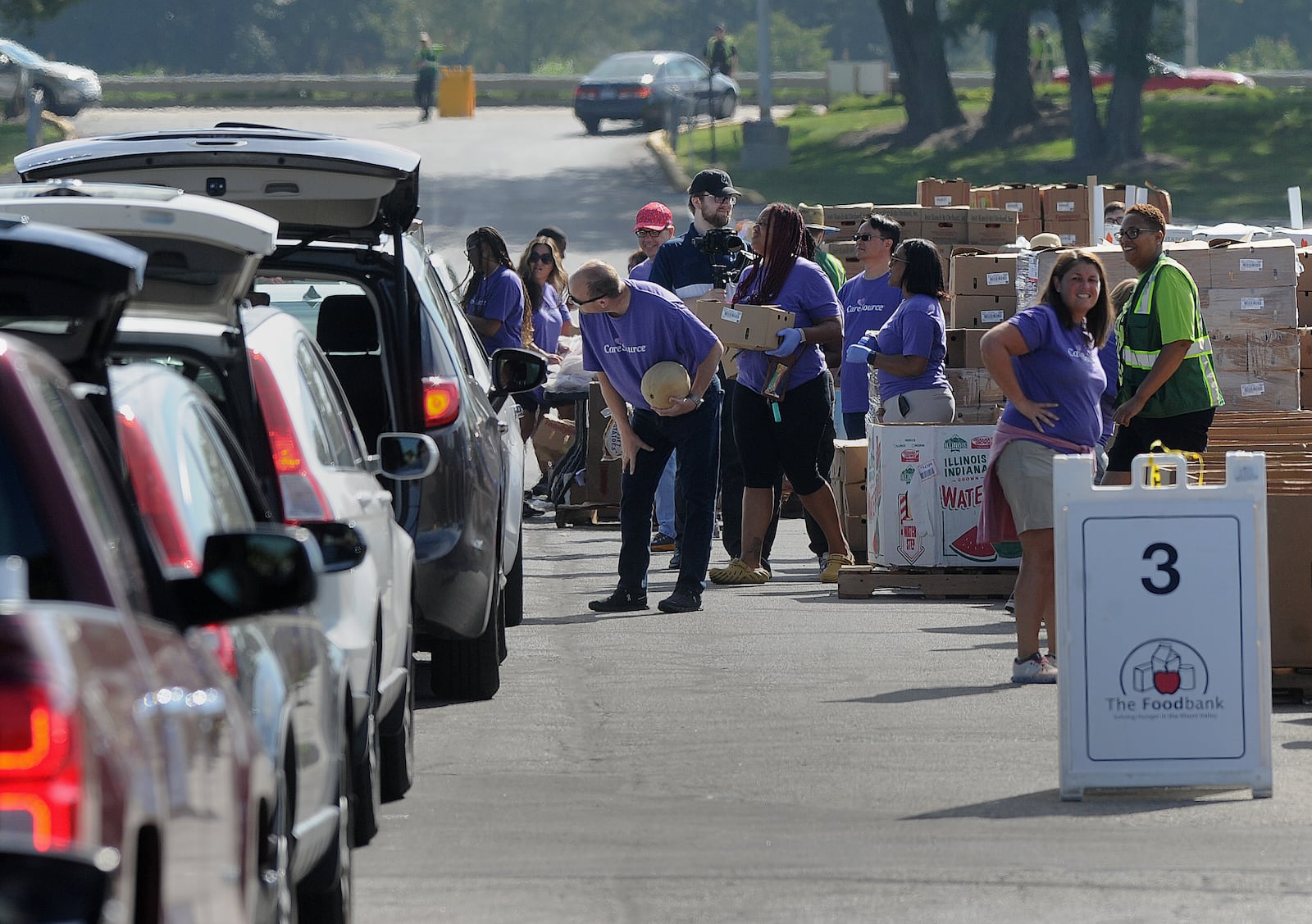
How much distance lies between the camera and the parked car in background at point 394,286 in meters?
8.47

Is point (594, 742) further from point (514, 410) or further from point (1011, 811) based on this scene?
point (514, 410)

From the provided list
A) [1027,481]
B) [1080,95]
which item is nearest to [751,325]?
[1027,481]

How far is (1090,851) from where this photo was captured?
22.7ft

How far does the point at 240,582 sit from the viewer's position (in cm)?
411

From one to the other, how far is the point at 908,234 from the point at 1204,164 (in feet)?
95.8

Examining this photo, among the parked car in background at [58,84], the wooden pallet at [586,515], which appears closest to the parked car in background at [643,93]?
the parked car in background at [58,84]

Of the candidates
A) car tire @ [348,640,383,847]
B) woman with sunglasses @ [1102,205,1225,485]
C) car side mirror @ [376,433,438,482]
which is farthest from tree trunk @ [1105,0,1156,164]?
car tire @ [348,640,383,847]

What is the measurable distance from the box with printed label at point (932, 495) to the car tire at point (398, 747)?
5.13 meters

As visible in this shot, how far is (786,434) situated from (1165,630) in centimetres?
546

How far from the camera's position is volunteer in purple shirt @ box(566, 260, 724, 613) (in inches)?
474

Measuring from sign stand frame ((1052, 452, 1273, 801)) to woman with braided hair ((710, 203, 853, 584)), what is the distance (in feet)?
17.2

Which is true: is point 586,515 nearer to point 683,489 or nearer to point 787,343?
point 787,343

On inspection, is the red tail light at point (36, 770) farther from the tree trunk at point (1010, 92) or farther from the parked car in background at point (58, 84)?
the parked car in background at point (58, 84)

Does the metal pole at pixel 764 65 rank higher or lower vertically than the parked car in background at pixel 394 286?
higher
